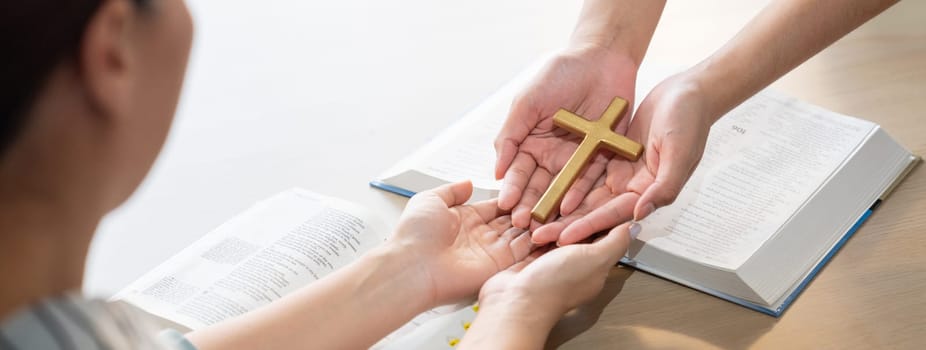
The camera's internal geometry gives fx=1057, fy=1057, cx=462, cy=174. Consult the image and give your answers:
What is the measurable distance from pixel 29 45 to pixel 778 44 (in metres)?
0.99

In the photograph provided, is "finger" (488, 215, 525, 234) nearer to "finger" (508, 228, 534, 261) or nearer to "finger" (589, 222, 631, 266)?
"finger" (508, 228, 534, 261)

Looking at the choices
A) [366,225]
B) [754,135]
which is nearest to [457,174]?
[366,225]

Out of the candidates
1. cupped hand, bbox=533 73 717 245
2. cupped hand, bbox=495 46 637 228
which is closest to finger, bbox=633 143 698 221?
cupped hand, bbox=533 73 717 245

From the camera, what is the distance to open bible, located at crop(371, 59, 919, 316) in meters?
1.16

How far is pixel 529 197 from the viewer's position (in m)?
1.27

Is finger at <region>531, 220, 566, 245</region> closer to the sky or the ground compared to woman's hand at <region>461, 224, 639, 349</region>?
closer to the sky

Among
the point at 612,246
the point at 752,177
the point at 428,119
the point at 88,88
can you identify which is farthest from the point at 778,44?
the point at 88,88

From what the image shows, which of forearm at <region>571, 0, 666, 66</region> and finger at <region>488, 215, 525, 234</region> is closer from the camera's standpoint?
finger at <region>488, 215, 525, 234</region>

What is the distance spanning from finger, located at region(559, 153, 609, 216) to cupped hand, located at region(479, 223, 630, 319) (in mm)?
104

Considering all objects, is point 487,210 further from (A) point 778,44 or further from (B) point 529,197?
(A) point 778,44

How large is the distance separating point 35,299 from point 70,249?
0.04 m

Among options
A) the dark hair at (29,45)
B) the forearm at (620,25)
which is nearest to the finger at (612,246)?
the forearm at (620,25)

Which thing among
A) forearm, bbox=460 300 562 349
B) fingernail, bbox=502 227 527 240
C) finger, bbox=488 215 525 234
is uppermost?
finger, bbox=488 215 525 234

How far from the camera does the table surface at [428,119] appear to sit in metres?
1.12
